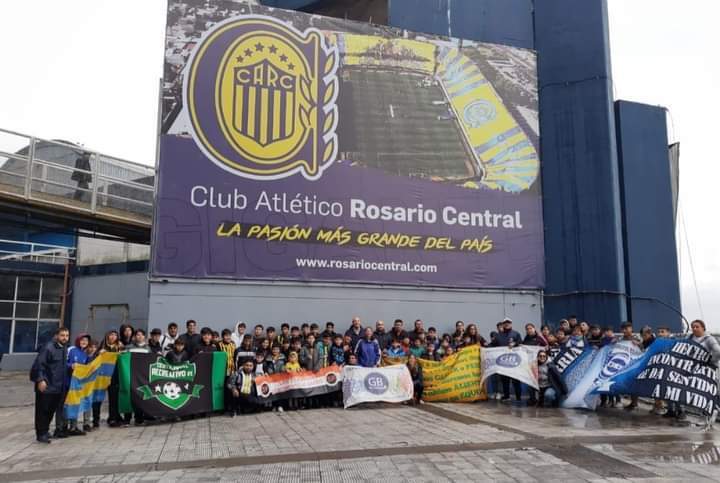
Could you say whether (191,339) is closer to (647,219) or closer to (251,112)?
(251,112)

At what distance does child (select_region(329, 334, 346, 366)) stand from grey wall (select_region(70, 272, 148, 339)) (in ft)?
36.3

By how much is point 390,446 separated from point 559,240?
11.7m

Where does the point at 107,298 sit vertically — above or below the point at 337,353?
above

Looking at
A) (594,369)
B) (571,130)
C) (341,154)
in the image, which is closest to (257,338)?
(341,154)

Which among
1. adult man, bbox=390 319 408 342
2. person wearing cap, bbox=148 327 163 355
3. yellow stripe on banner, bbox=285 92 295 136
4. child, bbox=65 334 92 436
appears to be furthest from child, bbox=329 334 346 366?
yellow stripe on banner, bbox=285 92 295 136

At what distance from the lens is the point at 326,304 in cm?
1502

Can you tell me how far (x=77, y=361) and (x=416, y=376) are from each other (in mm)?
6497

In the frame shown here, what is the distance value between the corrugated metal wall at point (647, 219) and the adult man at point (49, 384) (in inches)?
585

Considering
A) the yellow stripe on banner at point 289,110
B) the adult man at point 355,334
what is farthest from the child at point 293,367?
the yellow stripe on banner at point 289,110

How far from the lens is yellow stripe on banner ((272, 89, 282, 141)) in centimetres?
1522

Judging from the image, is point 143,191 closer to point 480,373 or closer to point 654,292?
point 480,373

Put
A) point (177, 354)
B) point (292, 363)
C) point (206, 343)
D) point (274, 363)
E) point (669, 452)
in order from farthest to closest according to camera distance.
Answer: point (292, 363) → point (274, 363) → point (206, 343) → point (177, 354) → point (669, 452)

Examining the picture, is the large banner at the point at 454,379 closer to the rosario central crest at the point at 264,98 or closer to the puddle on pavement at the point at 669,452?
the puddle on pavement at the point at 669,452

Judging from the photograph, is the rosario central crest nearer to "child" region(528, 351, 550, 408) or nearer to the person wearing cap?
the person wearing cap
